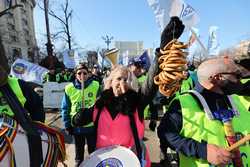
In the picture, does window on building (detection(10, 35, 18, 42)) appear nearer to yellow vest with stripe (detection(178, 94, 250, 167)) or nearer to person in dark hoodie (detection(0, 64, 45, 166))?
person in dark hoodie (detection(0, 64, 45, 166))

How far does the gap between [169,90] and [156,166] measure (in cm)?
296

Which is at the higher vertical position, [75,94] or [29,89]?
[29,89]

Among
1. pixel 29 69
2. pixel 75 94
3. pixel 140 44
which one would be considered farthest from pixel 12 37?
pixel 75 94

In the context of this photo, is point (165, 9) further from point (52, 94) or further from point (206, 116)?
point (52, 94)

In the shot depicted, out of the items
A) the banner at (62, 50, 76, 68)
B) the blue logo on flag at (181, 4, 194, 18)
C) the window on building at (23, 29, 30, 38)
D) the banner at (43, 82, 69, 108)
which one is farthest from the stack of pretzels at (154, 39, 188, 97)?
the window on building at (23, 29, 30, 38)

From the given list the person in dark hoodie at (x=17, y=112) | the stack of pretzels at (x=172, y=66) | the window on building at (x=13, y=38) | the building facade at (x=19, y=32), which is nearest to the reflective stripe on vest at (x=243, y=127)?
the stack of pretzels at (x=172, y=66)

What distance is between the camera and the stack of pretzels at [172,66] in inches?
81.7

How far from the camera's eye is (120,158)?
224cm

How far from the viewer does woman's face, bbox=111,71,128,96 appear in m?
2.62

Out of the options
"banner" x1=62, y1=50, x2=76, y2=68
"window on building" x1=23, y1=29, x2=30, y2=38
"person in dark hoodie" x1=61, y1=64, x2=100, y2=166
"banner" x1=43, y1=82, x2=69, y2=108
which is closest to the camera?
"person in dark hoodie" x1=61, y1=64, x2=100, y2=166

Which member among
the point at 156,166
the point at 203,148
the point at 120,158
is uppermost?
the point at 203,148

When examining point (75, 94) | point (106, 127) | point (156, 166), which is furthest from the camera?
point (156, 166)

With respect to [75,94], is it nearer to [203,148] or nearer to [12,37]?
[203,148]

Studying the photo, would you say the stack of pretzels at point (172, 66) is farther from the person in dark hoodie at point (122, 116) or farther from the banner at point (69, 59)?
the banner at point (69, 59)
